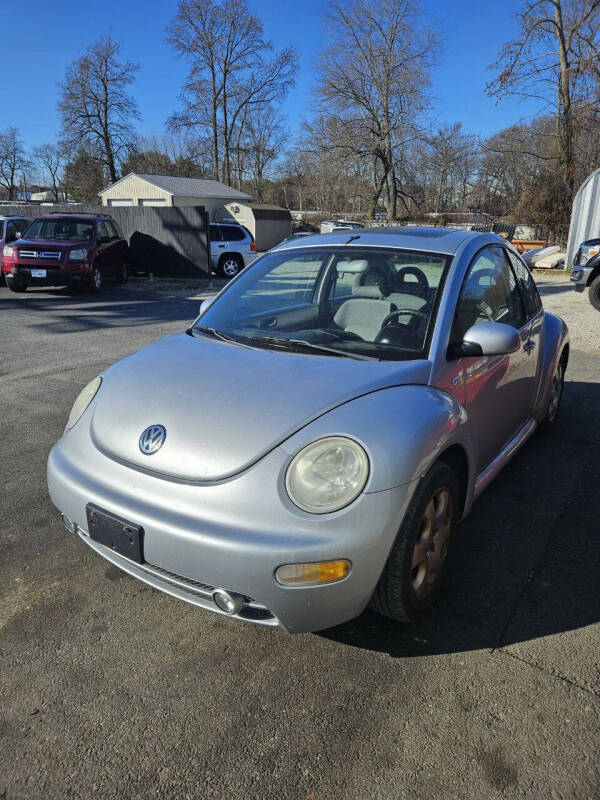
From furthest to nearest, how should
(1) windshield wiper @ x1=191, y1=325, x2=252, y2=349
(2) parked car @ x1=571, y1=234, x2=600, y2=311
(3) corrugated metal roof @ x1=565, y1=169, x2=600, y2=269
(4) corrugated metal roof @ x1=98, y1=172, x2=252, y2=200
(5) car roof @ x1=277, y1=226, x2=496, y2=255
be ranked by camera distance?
1. (4) corrugated metal roof @ x1=98, y1=172, x2=252, y2=200
2. (3) corrugated metal roof @ x1=565, y1=169, x2=600, y2=269
3. (2) parked car @ x1=571, y1=234, x2=600, y2=311
4. (5) car roof @ x1=277, y1=226, x2=496, y2=255
5. (1) windshield wiper @ x1=191, y1=325, x2=252, y2=349

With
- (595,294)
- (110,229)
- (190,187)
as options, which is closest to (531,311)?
(595,294)

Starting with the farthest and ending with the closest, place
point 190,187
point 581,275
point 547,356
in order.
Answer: point 190,187 → point 581,275 → point 547,356

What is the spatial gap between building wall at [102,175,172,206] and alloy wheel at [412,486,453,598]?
34.6 m

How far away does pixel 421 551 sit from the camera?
7.75 feet

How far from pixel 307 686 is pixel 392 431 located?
1.00m

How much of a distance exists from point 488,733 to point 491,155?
37.1 metres

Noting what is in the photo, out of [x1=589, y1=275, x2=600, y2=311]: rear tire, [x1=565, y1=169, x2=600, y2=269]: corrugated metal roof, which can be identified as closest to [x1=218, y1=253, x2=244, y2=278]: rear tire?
[x1=565, y1=169, x2=600, y2=269]: corrugated metal roof

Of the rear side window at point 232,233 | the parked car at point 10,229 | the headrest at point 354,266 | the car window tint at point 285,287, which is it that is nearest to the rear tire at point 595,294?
the car window tint at point 285,287

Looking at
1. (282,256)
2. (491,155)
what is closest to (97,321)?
(282,256)

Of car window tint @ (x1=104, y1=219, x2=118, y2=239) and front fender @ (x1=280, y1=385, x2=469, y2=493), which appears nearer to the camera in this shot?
front fender @ (x1=280, y1=385, x2=469, y2=493)

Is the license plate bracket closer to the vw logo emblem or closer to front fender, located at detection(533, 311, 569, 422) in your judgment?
the vw logo emblem

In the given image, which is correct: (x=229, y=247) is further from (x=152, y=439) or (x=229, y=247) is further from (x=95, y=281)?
(x=152, y=439)

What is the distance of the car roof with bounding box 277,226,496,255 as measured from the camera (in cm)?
319

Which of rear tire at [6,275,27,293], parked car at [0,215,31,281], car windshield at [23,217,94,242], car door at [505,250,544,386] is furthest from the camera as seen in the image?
parked car at [0,215,31,281]
